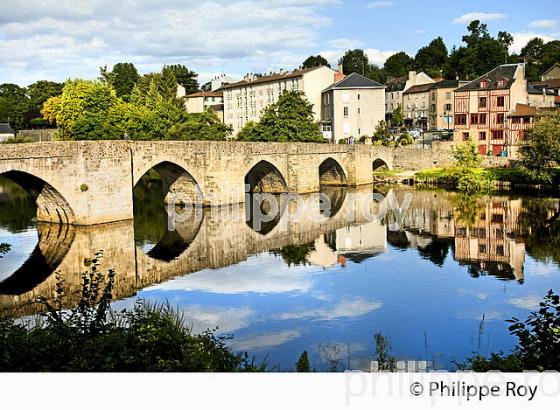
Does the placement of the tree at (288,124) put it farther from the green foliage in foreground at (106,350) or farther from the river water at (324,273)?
the green foliage in foreground at (106,350)

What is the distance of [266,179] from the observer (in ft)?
97.7

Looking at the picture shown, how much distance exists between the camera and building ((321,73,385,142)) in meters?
42.8

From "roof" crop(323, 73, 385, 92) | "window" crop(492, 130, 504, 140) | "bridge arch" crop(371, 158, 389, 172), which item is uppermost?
"roof" crop(323, 73, 385, 92)

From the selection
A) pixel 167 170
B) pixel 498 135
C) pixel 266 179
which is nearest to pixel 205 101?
pixel 498 135

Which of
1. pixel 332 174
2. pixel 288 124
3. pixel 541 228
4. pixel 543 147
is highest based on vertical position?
pixel 288 124

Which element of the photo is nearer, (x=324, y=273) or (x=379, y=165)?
(x=324, y=273)

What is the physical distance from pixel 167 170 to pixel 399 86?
1206 inches

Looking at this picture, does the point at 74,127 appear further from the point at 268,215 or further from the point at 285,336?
the point at 285,336

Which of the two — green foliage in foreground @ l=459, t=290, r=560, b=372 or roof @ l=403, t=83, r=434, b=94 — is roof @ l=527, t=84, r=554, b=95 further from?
green foliage in foreground @ l=459, t=290, r=560, b=372

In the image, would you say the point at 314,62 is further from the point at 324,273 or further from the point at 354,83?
the point at 324,273

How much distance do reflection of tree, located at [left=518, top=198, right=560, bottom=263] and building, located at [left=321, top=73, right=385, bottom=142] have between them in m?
19.8

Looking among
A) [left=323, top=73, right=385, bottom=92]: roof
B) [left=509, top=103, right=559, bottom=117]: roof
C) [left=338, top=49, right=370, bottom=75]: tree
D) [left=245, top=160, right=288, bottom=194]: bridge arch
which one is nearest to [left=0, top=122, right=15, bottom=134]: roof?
[left=245, top=160, right=288, bottom=194]: bridge arch

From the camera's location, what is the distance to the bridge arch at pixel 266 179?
28.8m
